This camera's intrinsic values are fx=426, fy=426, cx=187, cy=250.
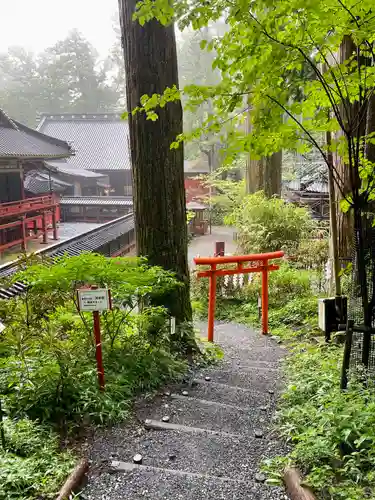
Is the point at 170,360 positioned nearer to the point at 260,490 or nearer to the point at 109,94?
the point at 260,490

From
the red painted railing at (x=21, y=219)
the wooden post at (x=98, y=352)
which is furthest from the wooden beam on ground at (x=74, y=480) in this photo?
the red painted railing at (x=21, y=219)

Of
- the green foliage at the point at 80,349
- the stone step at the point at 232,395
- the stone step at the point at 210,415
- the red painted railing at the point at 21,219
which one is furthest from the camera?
the red painted railing at the point at 21,219

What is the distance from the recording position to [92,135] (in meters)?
30.8

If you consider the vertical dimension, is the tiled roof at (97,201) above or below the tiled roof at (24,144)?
below

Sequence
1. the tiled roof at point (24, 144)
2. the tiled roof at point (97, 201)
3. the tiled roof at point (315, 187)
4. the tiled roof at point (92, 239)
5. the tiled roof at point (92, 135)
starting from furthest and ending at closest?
the tiled roof at point (92, 135) < the tiled roof at point (97, 201) < the tiled roof at point (315, 187) < the tiled roof at point (24, 144) < the tiled roof at point (92, 239)

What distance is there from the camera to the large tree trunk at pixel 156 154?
411 cm

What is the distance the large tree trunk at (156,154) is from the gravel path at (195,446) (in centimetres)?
121

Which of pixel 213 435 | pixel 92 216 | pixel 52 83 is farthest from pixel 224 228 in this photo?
pixel 213 435

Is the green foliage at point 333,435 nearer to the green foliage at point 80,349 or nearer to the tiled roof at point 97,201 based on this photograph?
the green foliage at point 80,349

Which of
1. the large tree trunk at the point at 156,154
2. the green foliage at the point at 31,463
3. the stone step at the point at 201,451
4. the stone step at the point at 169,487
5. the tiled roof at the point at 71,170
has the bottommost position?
the stone step at the point at 201,451

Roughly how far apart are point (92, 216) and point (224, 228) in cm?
750

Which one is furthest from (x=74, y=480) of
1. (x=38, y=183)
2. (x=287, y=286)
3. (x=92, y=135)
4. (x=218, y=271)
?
(x=92, y=135)

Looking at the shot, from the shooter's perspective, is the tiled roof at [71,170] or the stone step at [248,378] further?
the tiled roof at [71,170]

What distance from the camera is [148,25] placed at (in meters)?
4.03
